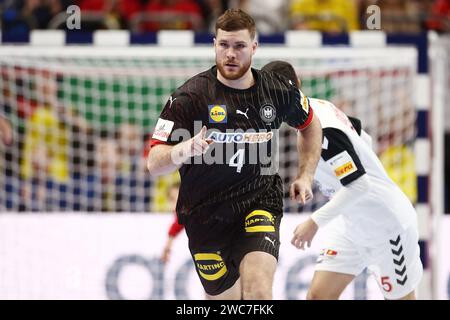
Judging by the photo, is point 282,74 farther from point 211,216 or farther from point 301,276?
point 301,276

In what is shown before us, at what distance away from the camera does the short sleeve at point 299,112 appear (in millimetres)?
5617

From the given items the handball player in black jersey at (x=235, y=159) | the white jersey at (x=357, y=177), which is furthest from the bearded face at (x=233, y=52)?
the white jersey at (x=357, y=177)

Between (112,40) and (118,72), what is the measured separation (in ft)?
4.02

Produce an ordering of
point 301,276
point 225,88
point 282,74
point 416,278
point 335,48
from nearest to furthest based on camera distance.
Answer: point 225,88, point 282,74, point 416,278, point 335,48, point 301,276

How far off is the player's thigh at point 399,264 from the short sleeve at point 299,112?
3.65 feet

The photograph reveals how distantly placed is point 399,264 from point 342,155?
922 mm

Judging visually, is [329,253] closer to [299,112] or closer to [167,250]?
[299,112]

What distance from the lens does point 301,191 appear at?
17.3 feet

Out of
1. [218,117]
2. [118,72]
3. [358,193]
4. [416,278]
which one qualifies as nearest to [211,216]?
[218,117]

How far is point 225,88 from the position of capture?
17.9 ft
